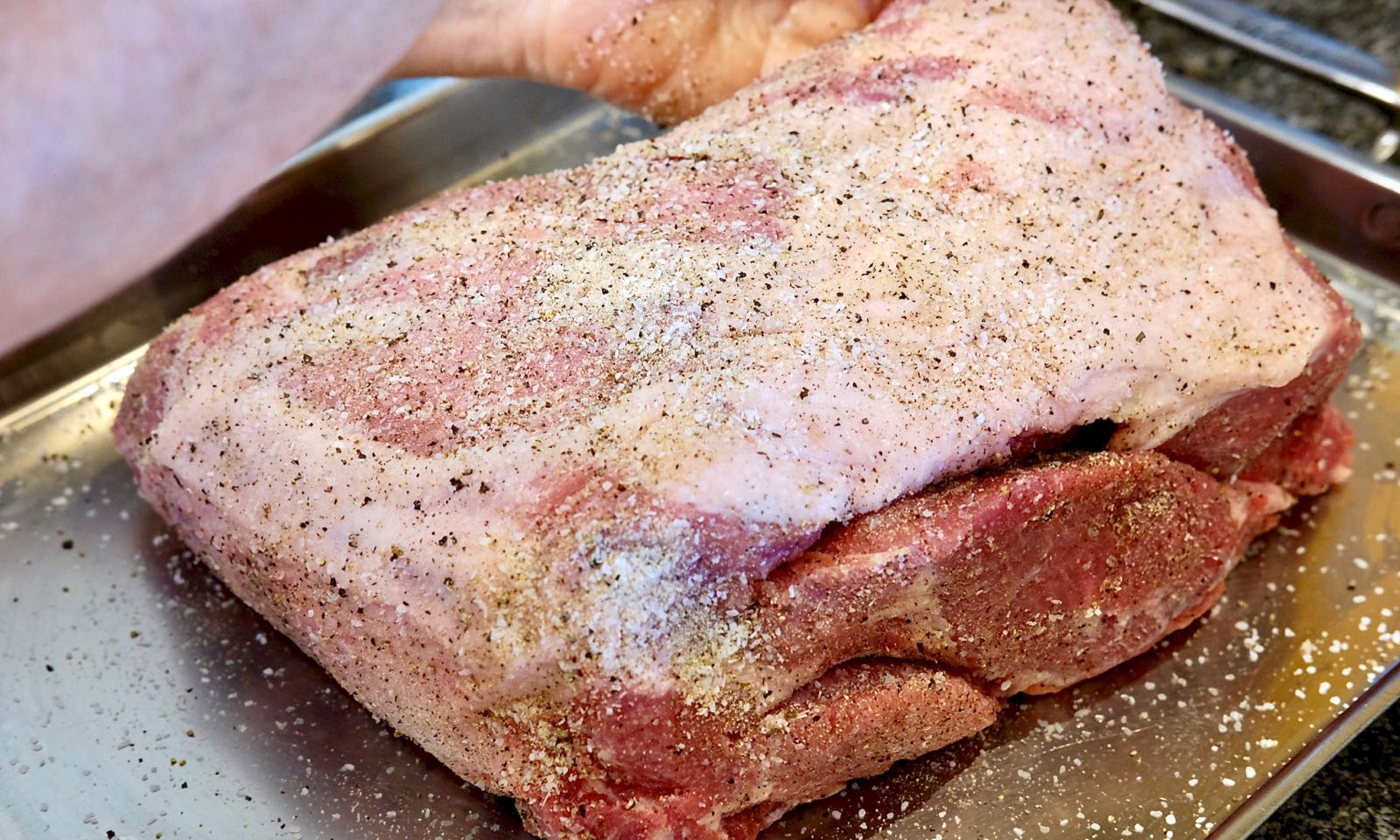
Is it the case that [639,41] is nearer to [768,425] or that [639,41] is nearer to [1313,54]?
[768,425]

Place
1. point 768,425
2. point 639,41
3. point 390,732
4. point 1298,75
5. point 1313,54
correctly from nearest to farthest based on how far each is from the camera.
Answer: point 768,425, point 390,732, point 639,41, point 1313,54, point 1298,75

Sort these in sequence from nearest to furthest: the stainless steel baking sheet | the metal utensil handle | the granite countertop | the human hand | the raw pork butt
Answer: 1. the raw pork butt
2. the stainless steel baking sheet
3. the human hand
4. the metal utensil handle
5. the granite countertop

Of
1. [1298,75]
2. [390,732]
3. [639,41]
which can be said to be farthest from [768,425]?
[1298,75]

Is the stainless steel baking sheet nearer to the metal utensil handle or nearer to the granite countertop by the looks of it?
the metal utensil handle

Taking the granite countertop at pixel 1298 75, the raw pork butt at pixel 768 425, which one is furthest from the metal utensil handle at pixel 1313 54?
the raw pork butt at pixel 768 425

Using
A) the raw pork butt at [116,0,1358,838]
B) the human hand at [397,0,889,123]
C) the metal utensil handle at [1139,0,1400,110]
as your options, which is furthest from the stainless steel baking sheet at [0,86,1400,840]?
the human hand at [397,0,889,123]

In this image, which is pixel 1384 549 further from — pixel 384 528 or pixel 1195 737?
pixel 384 528
